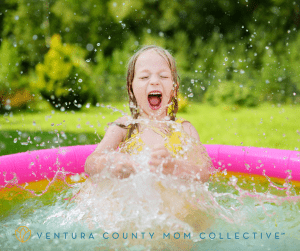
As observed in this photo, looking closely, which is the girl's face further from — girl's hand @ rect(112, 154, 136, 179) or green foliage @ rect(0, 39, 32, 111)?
green foliage @ rect(0, 39, 32, 111)

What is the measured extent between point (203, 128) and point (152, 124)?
5.06 meters

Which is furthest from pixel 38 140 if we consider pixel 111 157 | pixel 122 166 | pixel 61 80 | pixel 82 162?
pixel 61 80

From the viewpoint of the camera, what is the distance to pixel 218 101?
11.0 metres

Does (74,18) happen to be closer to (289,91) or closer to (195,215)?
(289,91)

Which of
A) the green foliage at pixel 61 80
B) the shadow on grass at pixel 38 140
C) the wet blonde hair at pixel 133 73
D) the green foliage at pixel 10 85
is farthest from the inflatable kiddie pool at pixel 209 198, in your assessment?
the green foliage at pixel 10 85

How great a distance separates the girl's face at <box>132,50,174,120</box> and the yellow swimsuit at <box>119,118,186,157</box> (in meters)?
0.18

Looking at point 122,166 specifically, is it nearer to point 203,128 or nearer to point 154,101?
point 154,101

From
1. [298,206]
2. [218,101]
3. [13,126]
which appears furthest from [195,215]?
[218,101]

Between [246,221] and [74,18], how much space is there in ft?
54.0

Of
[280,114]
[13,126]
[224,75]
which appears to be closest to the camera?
[13,126]

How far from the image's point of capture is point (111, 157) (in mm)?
2125

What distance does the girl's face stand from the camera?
8.27 feet

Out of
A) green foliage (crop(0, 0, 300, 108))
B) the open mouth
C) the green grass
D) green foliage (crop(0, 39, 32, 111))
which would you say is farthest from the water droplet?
the open mouth

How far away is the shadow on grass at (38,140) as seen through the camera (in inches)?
218
